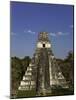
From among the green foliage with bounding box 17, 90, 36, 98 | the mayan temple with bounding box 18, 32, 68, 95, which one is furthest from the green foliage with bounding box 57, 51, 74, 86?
the green foliage with bounding box 17, 90, 36, 98

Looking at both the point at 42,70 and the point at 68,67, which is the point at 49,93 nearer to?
the point at 42,70

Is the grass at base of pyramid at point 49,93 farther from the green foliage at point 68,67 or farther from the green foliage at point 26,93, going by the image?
the green foliage at point 68,67

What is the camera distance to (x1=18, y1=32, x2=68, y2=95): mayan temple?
3703mm

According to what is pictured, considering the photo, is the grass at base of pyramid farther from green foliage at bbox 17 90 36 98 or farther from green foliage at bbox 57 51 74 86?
green foliage at bbox 57 51 74 86

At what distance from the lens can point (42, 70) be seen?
12.3ft

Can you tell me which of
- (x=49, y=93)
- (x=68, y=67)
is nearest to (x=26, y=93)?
(x=49, y=93)

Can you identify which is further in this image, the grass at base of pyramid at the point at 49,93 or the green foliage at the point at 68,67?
the green foliage at the point at 68,67

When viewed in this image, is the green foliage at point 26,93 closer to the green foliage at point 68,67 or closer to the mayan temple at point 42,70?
the mayan temple at point 42,70

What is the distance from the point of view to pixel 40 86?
374 centimetres

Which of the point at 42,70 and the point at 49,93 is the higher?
the point at 42,70

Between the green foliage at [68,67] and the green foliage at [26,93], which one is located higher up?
the green foliage at [68,67]

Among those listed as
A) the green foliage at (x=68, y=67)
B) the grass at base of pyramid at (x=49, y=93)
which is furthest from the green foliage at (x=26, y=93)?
the green foliage at (x=68, y=67)

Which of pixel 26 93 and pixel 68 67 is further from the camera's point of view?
pixel 68 67

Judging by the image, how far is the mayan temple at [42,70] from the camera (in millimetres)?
3703
